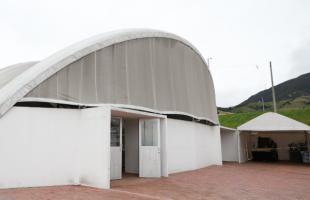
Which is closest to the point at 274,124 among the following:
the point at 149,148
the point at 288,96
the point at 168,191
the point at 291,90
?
the point at 149,148

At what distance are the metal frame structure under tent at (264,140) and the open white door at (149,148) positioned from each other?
34.4ft

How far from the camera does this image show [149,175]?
37.3 feet

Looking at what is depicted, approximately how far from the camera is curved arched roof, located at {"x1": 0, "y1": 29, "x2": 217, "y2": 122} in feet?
28.1

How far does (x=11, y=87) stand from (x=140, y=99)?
510 centimetres

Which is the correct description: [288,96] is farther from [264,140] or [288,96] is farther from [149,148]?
[149,148]

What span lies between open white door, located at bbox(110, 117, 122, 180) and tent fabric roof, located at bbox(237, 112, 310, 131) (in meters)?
12.5

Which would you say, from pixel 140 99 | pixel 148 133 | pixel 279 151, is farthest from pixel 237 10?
pixel 279 151

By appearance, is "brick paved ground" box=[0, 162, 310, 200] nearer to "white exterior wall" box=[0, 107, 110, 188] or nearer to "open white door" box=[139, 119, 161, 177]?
"white exterior wall" box=[0, 107, 110, 188]

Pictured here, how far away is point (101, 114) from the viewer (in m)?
9.00

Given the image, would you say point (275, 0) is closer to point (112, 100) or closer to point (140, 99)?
point (140, 99)

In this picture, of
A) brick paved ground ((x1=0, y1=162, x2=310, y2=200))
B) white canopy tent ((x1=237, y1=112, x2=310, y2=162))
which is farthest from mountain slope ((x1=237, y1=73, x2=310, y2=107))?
brick paved ground ((x1=0, y1=162, x2=310, y2=200))

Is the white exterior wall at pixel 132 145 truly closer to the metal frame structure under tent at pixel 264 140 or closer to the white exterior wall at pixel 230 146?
the metal frame structure under tent at pixel 264 140

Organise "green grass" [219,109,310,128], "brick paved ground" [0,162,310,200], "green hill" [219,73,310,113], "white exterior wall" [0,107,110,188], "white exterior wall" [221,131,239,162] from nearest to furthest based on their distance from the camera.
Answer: "brick paved ground" [0,162,310,200] → "white exterior wall" [0,107,110,188] → "white exterior wall" [221,131,239,162] → "green grass" [219,109,310,128] → "green hill" [219,73,310,113]

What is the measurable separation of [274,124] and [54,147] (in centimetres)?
1579
